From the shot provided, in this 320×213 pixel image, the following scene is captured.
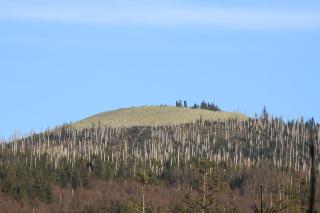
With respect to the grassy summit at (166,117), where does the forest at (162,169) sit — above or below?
below

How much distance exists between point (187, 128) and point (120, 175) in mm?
39623

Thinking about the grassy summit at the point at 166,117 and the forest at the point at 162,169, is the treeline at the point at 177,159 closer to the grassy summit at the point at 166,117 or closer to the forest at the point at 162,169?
the forest at the point at 162,169

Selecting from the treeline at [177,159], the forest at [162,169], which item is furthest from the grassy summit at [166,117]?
the forest at [162,169]

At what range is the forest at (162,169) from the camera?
98875 mm

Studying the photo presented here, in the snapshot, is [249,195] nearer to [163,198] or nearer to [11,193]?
[163,198]

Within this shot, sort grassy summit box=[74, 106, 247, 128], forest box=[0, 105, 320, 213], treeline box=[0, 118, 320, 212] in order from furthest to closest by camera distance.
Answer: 1. grassy summit box=[74, 106, 247, 128]
2. treeline box=[0, 118, 320, 212]
3. forest box=[0, 105, 320, 213]

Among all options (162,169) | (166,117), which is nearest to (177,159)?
(162,169)

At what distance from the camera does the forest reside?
324 ft

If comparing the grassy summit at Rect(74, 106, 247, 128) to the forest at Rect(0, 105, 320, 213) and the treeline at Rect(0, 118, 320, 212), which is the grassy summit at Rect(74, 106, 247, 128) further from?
the forest at Rect(0, 105, 320, 213)

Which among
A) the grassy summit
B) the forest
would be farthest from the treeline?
the grassy summit

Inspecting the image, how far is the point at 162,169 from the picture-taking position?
118 m

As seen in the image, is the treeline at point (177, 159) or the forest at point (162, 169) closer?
the forest at point (162, 169)

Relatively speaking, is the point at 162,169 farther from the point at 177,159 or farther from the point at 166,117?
the point at 166,117

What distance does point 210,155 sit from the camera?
126 m
